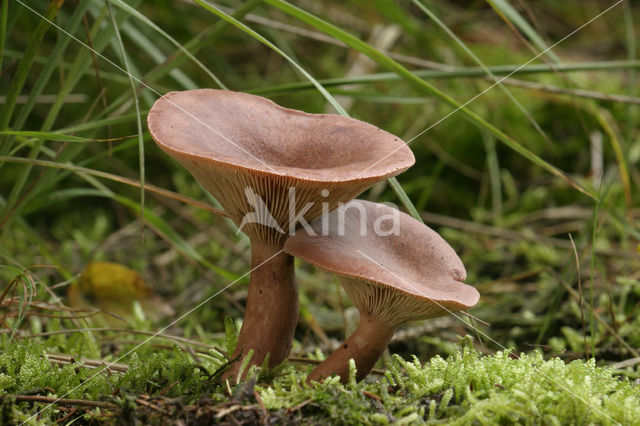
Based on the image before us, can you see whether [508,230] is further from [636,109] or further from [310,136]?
[310,136]

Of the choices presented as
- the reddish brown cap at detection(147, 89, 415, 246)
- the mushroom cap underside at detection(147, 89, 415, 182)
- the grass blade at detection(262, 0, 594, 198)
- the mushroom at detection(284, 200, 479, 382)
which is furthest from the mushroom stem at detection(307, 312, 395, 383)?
the grass blade at detection(262, 0, 594, 198)

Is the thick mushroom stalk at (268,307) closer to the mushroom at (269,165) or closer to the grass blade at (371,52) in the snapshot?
the mushroom at (269,165)

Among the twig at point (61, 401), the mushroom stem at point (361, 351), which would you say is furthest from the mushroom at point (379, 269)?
the twig at point (61, 401)

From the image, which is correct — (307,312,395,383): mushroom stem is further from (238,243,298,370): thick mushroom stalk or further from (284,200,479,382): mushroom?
(238,243,298,370): thick mushroom stalk

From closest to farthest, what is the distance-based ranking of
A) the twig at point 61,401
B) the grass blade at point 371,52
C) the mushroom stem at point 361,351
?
the twig at point 61,401
the grass blade at point 371,52
the mushroom stem at point 361,351

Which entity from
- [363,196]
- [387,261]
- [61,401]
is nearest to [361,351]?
[387,261]
